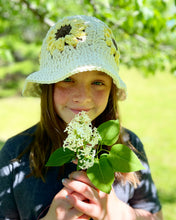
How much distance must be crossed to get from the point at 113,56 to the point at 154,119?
39.3 ft

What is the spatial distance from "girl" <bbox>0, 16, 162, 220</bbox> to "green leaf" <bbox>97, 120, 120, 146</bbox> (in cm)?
25

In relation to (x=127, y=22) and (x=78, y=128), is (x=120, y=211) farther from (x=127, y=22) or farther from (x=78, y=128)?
(x=127, y=22)

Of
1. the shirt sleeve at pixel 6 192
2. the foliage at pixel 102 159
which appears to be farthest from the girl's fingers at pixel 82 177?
the shirt sleeve at pixel 6 192

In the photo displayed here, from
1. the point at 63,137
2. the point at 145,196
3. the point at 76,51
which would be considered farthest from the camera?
the point at 145,196

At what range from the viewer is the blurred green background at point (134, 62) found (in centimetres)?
400

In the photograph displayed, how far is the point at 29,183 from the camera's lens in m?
2.10

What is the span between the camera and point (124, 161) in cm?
141

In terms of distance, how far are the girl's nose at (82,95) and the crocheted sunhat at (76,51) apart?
16 centimetres

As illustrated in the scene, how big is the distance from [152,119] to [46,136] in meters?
11.9

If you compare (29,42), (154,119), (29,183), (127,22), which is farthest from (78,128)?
(29,42)

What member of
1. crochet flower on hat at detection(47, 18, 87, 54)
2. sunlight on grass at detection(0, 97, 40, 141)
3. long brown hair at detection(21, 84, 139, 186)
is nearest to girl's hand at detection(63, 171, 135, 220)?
long brown hair at detection(21, 84, 139, 186)

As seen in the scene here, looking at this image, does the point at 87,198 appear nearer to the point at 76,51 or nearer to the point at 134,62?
the point at 76,51

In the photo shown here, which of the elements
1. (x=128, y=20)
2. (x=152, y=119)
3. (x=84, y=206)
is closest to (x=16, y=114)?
(x=152, y=119)

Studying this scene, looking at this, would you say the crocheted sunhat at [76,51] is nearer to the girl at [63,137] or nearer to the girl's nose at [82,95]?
the girl at [63,137]
